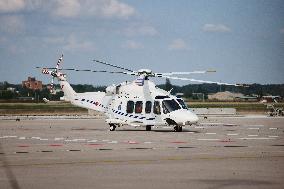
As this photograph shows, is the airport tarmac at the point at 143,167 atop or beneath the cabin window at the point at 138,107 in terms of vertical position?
beneath

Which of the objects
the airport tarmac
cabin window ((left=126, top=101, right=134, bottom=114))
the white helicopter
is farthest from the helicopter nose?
the airport tarmac

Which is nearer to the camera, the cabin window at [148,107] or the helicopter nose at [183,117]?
the helicopter nose at [183,117]

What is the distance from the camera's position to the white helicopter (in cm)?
3712

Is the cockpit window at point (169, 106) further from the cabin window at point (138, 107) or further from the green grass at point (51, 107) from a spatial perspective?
the green grass at point (51, 107)

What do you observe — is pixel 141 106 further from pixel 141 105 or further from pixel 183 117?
pixel 183 117

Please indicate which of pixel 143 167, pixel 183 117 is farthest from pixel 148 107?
pixel 143 167

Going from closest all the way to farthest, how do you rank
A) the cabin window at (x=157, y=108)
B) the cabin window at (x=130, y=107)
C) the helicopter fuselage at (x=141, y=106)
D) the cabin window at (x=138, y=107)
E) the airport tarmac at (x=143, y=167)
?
1. the airport tarmac at (x=143, y=167)
2. the helicopter fuselage at (x=141, y=106)
3. the cabin window at (x=157, y=108)
4. the cabin window at (x=138, y=107)
5. the cabin window at (x=130, y=107)

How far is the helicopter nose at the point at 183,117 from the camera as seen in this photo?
Result: 36.1 meters

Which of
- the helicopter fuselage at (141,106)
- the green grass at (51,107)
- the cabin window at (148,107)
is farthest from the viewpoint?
the green grass at (51,107)

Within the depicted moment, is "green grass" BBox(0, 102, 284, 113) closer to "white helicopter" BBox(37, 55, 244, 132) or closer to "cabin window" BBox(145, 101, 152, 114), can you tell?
"white helicopter" BBox(37, 55, 244, 132)

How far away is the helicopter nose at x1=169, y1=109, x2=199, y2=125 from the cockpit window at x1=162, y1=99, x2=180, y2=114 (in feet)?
1.29

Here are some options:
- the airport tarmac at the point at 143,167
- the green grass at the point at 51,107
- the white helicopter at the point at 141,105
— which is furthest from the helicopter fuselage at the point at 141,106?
the green grass at the point at 51,107

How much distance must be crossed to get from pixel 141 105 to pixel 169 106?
8.31 ft


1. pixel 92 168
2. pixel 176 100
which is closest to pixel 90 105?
pixel 176 100
